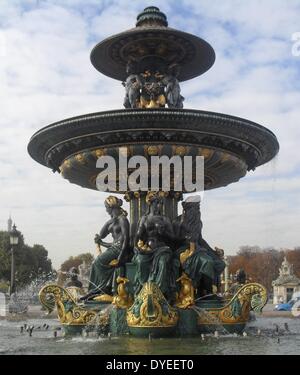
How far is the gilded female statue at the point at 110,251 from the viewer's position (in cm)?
1105

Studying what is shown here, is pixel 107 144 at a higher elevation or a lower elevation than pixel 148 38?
lower

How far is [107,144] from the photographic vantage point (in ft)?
35.8

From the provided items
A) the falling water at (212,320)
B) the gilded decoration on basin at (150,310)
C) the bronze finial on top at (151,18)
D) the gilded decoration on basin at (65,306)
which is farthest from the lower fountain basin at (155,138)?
the bronze finial on top at (151,18)

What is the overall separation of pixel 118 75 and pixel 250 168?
13.0ft

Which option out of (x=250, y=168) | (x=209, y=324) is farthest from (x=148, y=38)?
(x=209, y=324)

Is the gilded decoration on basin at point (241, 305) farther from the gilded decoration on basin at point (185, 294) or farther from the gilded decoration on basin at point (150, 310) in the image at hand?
the gilded decoration on basin at point (150, 310)

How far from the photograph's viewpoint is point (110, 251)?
11195 millimetres

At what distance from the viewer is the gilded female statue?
11047mm

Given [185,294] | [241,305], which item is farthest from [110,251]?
[241,305]

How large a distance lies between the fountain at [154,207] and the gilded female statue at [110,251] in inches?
0.7

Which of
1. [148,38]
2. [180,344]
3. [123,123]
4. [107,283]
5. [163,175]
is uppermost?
[148,38]

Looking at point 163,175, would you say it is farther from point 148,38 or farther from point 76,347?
point 76,347

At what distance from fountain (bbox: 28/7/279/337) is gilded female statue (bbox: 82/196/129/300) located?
2 centimetres
